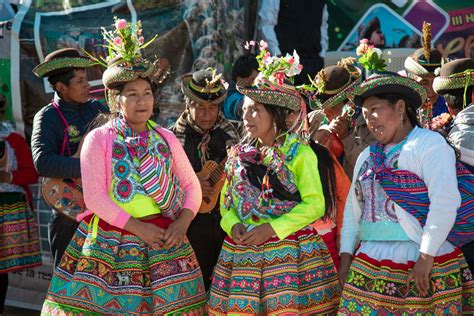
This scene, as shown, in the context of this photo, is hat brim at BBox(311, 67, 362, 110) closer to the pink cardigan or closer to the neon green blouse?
the neon green blouse

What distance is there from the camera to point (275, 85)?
4.59m

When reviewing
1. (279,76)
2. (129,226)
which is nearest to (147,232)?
(129,226)

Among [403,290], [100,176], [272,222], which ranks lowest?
[403,290]

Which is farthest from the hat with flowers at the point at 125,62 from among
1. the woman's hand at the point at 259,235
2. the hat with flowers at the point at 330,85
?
the hat with flowers at the point at 330,85

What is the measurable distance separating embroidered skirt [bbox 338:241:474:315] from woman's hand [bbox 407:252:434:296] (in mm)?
56

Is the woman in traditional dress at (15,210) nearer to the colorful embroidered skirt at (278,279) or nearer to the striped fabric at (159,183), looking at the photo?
the striped fabric at (159,183)

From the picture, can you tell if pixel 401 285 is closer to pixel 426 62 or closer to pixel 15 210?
pixel 426 62

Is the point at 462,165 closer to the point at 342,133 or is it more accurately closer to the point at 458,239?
the point at 458,239

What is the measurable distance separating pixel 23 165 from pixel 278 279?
3409 mm

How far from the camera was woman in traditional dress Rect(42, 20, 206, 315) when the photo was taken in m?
4.51

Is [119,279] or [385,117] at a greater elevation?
[385,117]

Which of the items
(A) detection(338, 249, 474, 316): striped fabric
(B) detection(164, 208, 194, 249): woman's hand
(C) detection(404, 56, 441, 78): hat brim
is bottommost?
(A) detection(338, 249, 474, 316): striped fabric

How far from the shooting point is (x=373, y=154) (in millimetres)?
4418

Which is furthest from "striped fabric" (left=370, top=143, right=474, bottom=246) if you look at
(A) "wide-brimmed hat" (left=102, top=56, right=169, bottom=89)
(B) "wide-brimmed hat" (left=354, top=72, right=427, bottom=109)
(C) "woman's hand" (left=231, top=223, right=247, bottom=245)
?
(A) "wide-brimmed hat" (left=102, top=56, right=169, bottom=89)
